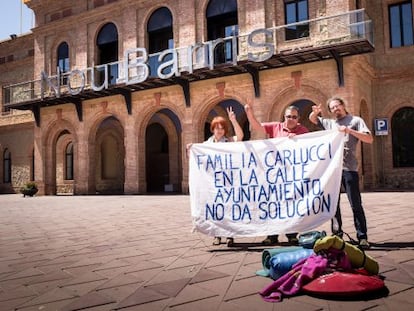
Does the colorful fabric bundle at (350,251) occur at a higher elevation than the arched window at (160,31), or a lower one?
lower

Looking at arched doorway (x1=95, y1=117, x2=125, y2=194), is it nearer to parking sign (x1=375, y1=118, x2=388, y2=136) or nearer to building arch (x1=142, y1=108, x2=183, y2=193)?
building arch (x1=142, y1=108, x2=183, y2=193)

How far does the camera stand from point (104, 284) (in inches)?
145

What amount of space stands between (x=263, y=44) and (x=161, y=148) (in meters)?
11.9

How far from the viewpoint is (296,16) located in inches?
640

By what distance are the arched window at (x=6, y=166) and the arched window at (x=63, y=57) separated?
9188 mm

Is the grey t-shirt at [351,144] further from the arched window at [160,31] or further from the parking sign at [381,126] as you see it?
the arched window at [160,31]

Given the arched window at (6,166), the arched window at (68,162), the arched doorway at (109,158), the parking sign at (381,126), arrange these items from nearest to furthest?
the parking sign at (381,126) < the arched doorway at (109,158) < the arched window at (68,162) < the arched window at (6,166)

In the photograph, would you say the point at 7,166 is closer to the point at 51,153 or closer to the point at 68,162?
the point at 68,162

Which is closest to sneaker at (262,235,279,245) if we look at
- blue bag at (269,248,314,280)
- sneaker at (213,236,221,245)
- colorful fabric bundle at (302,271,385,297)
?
sneaker at (213,236,221,245)

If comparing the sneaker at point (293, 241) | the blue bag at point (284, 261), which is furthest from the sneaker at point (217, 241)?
the blue bag at point (284, 261)

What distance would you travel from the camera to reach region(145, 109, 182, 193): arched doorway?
22.5 meters

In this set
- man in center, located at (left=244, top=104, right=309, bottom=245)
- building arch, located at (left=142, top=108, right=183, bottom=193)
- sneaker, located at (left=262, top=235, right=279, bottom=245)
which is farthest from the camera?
building arch, located at (left=142, top=108, right=183, bottom=193)

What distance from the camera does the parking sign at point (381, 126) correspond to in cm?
1716

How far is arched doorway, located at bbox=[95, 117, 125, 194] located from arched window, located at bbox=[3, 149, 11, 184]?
8.24 metres
